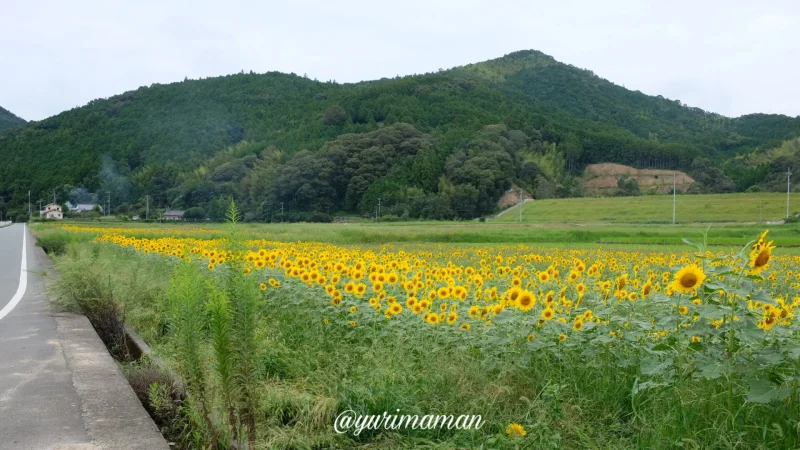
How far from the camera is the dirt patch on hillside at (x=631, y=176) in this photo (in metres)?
104

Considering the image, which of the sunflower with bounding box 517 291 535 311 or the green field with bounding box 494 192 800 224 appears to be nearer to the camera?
the sunflower with bounding box 517 291 535 311

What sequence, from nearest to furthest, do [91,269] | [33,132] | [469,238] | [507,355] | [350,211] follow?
1. [507,355]
2. [91,269]
3. [469,238]
4. [350,211]
5. [33,132]

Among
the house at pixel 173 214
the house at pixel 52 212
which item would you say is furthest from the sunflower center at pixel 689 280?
the house at pixel 52 212

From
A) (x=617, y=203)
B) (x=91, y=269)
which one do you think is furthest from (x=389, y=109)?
(x=91, y=269)

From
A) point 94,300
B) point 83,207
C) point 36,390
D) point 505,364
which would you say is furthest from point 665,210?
point 83,207

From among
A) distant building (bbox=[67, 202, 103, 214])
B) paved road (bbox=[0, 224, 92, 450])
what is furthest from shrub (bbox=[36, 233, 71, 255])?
distant building (bbox=[67, 202, 103, 214])

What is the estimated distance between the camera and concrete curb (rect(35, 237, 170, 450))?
3389 millimetres

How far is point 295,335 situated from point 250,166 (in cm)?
10308

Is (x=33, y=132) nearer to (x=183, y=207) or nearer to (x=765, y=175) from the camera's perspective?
(x=183, y=207)

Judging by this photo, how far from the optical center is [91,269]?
7.39m

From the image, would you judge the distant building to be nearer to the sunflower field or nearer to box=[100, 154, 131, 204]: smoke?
box=[100, 154, 131, 204]: smoke

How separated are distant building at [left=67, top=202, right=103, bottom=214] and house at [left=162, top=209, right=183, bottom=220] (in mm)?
9940

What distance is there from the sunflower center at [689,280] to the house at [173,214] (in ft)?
301

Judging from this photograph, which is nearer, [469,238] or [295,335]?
[295,335]
